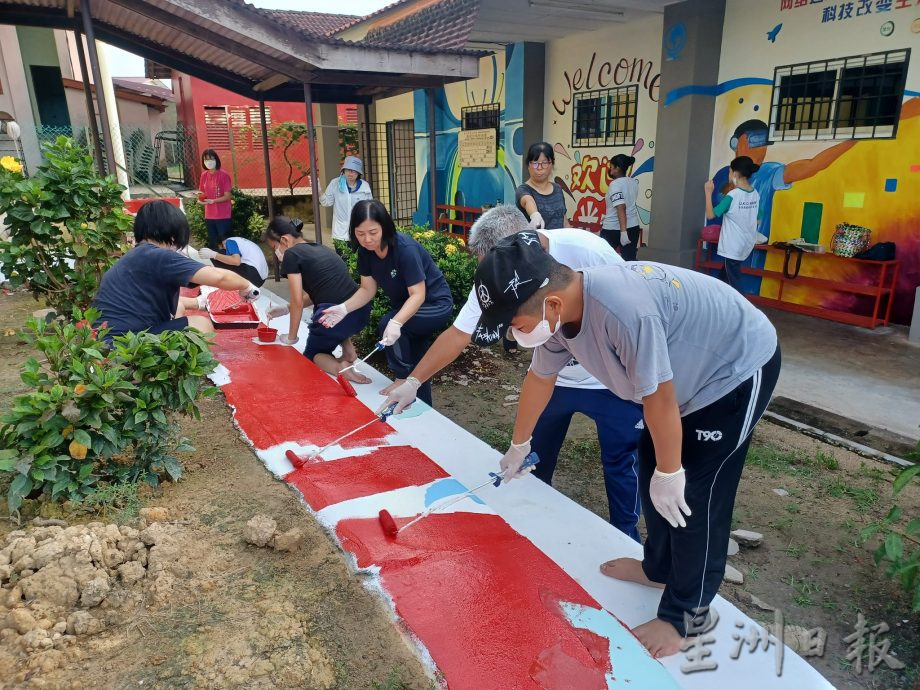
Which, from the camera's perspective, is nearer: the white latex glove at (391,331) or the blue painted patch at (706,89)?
the white latex glove at (391,331)

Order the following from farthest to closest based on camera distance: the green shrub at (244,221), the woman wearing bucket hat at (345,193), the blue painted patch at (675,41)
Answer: the green shrub at (244,221), the woman wearing bucket hat at (345,193), the blue painted patch at (675,41)

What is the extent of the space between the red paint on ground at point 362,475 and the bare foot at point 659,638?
3.89 feet

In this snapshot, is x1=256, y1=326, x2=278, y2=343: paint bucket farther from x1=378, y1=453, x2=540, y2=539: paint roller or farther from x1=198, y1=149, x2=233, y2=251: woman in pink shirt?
x1=198, y1=149, x2=233, y2=251: woman in pink shirt

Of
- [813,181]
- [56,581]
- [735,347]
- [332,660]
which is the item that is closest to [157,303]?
[56,581]

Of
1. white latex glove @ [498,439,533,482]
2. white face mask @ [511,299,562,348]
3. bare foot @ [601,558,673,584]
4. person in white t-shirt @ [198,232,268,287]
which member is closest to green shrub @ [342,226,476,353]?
person in white t-shirt @ [198,232,268,287]

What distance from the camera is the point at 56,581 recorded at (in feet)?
6.75

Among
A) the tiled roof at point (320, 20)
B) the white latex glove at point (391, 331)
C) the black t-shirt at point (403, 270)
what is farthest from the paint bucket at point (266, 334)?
the tiled roof at point (320, 20)

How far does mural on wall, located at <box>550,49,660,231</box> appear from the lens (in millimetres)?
8164

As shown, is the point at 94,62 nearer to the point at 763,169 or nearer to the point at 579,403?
the point at 579,403

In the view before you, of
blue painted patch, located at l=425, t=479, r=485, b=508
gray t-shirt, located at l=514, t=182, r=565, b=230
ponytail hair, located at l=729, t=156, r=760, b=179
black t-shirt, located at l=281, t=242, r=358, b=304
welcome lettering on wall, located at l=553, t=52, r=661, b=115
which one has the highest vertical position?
welcome lettering on wall, located at l=553, t=52, r=661, b=115

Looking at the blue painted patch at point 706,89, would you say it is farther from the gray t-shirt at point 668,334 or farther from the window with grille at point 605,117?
the gray t-shirt at point 668,334

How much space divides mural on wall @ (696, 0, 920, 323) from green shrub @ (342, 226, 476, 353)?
140 inches

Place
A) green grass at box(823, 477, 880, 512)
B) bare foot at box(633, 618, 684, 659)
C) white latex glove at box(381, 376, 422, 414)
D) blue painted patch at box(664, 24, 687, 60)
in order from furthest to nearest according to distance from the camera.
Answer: blue painted patch at box(664, 24, 687, 60), green grass at box(823, 477, 880, 512), white latex glove at box(381, 376, 422, 414), bare foot at box(633, 618, 684, 659)

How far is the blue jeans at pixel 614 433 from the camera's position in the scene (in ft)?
8.74
